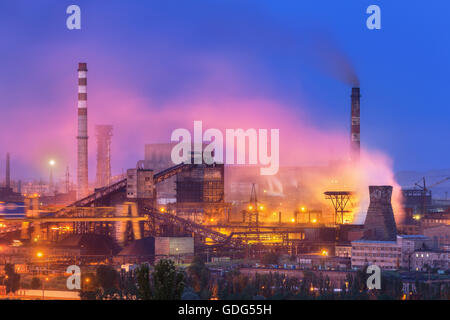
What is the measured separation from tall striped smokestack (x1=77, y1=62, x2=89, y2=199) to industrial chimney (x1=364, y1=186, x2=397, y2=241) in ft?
74.8

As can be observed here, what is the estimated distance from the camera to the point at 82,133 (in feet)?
207

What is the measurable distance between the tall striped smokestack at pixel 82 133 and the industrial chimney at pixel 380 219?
74.8 ft

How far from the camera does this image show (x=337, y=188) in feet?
247

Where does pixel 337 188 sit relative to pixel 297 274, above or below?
above

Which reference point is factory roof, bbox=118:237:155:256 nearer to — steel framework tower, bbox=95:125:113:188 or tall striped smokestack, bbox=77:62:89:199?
tall striped smokestack, bbox=77:62:89:199

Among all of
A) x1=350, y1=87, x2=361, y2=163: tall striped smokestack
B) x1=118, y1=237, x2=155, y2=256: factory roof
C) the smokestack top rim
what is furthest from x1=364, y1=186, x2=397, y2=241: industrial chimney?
the smokestack top rim

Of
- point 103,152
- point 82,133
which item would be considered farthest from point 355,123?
point 103,152

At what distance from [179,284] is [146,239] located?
24.9m

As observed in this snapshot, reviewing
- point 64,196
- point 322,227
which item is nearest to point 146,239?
point 322,227

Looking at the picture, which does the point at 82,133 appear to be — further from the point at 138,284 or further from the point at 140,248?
the point at 138,284

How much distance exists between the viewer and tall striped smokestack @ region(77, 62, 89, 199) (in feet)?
204
